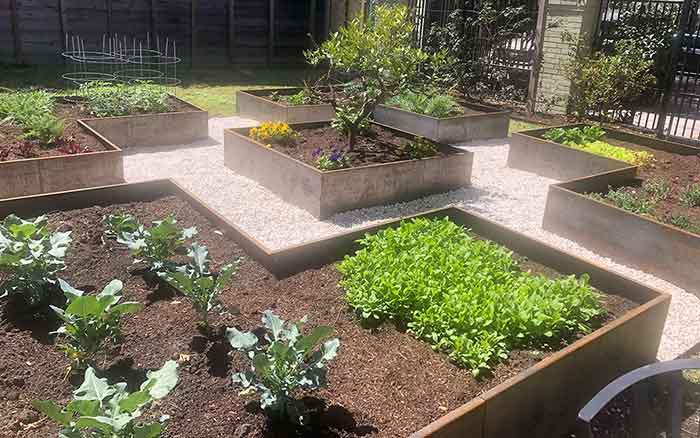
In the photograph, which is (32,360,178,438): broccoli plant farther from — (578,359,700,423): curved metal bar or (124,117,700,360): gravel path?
(124,117,700,360): gravel path

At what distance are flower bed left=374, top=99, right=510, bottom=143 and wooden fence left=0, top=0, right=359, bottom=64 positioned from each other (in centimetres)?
716

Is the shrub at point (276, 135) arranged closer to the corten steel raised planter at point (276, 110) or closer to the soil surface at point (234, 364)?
the corten steel raised planter at point (276, 110)

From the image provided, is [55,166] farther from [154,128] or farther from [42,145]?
[154,128]

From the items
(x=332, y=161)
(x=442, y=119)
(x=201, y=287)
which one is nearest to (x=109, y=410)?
(x=201, y=287)

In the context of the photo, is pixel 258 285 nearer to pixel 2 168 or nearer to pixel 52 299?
pixel 52 299

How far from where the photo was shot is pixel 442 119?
9492 mm

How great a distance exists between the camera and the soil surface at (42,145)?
6.68m

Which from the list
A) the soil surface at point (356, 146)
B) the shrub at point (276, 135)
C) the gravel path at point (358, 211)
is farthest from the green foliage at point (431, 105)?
the shrub at point (276, 135)

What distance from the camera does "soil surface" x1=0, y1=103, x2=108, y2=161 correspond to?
668 cm

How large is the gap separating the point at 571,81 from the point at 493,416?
9.89 metres

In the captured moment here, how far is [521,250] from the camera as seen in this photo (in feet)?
15.3

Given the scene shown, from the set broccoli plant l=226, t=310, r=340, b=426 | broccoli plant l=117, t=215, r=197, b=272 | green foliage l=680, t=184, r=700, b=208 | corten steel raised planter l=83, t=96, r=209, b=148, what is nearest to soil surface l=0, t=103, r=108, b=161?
corten steel raised planter l=83, t=96, r=209, b=148

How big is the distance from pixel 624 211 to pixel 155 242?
13.7 ft

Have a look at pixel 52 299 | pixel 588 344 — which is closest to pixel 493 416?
pixel 588 344
